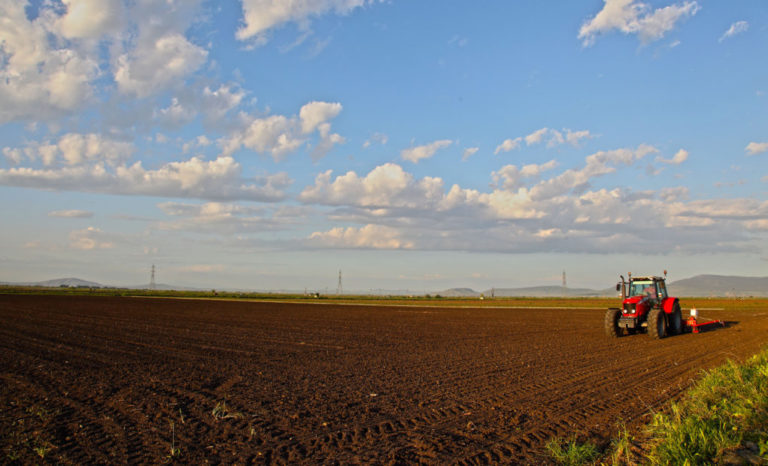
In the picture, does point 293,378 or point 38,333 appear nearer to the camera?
point 293,378

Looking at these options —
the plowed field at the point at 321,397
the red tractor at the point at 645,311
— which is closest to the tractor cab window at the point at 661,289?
the red tractor at the point at 645,311

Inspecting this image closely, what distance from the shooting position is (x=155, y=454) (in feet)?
20.8

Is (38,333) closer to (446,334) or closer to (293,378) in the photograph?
(293,378)

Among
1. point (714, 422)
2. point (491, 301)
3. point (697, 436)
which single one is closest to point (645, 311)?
point (714, 422)

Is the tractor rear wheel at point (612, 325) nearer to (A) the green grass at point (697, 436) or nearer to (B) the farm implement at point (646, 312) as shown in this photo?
(B) the farm implement at point (646, 312)

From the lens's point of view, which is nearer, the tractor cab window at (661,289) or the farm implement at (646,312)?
the farm implement at (646,312)

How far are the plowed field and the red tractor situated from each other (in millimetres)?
1870

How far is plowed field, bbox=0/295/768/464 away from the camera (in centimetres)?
662

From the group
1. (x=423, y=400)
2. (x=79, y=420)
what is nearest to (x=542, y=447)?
(x=423, y=400)

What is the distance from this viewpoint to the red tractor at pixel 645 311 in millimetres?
19906

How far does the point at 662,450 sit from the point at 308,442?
4.43 meters

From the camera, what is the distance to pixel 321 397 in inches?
374

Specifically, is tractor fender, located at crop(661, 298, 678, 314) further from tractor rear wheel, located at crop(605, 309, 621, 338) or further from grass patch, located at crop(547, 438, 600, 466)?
grass patch, located at crop(547, 438, 600, 466)

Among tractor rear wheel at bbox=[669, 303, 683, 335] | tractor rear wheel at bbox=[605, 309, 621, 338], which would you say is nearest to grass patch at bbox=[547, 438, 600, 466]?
tractor rear wheel at bbox=[605, 309, 621, 338]
